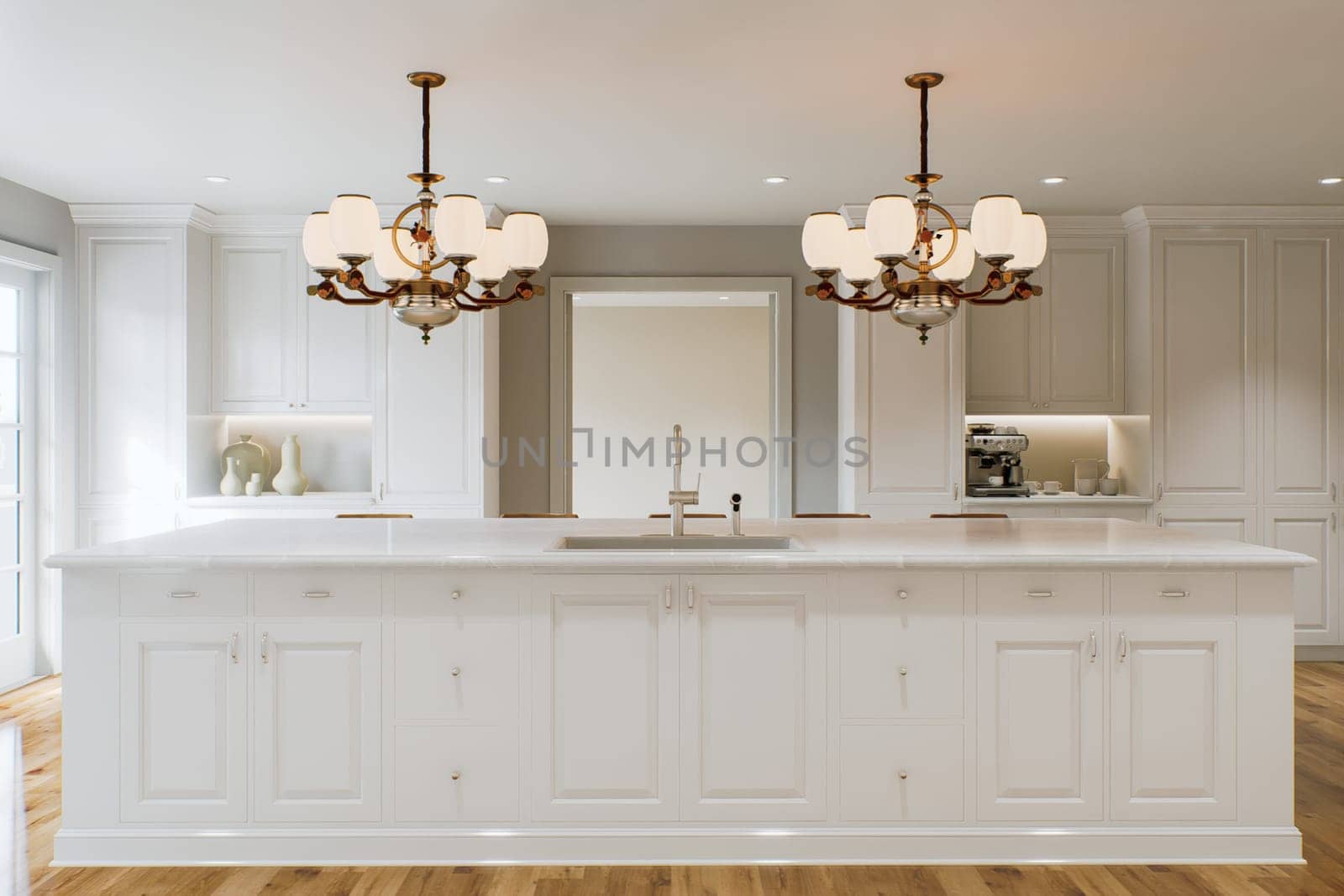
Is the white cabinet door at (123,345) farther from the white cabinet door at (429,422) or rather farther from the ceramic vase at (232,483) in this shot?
the white cabinet door at (429,422)

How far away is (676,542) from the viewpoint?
3143 mm

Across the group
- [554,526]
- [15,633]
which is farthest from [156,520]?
[554,526]

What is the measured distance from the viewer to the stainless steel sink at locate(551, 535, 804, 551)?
3.11 metres

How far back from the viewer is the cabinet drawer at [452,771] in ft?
9.02

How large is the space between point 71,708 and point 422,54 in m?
2.16

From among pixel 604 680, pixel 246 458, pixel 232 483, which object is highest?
pixel 246 458

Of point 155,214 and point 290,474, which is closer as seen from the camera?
point 155,214

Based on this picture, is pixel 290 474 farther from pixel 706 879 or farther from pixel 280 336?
pixel 706 879

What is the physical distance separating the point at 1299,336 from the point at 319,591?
5108 millimetres

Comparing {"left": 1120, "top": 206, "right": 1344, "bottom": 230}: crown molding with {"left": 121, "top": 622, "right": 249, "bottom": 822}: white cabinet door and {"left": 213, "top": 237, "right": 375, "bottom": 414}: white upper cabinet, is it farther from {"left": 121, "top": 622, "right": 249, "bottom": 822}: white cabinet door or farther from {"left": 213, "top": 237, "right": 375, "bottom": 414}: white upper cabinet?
{"left": 121, "top": 622, "right": 249, "bottom": 822}: white cabinet door

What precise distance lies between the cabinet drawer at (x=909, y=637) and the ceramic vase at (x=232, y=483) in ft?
12.8

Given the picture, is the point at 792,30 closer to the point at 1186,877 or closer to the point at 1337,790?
the point at 1186,877

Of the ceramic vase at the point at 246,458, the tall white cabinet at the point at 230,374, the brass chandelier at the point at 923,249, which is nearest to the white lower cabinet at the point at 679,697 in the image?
the brass chandelier at the point at 923,249

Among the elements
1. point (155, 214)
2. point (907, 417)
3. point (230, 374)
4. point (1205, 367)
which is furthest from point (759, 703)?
point (155, 214)
